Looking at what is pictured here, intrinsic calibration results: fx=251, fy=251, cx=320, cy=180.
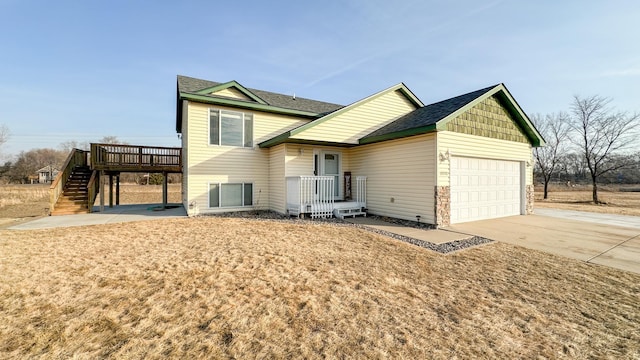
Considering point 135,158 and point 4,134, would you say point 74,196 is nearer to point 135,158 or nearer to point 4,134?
point 135,158


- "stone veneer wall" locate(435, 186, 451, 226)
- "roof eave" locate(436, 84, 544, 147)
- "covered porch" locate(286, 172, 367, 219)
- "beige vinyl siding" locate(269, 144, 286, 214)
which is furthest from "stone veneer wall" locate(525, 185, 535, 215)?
"beige vinyl siding" locate(269, 144, 286, 214)

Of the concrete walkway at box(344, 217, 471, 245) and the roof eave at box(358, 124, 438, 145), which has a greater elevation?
the roof eave at box(358, 124, 438, 145)

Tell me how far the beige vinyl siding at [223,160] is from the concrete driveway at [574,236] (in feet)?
26.7

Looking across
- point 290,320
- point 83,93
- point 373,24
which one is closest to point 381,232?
point 290,320

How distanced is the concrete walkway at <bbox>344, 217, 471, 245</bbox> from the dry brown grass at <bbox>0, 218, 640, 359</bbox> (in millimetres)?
1155

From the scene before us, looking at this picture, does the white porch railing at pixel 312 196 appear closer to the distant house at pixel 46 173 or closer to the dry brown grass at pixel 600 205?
the dry brown grass at pixel 600 205

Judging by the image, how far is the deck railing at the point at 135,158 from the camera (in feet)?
37.3

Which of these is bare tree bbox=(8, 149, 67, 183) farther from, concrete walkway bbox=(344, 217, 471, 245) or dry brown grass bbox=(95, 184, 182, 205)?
concrete walkway bbox=(344, 217, 471, 245)

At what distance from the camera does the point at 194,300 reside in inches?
133

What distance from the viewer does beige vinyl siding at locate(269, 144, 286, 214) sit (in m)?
10.8

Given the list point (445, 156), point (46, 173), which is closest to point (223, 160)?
point (445, 156)

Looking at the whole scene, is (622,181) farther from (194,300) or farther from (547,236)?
(194,300)

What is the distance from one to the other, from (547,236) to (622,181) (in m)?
56.1

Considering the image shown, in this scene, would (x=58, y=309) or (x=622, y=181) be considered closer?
(x=58, y=309)
